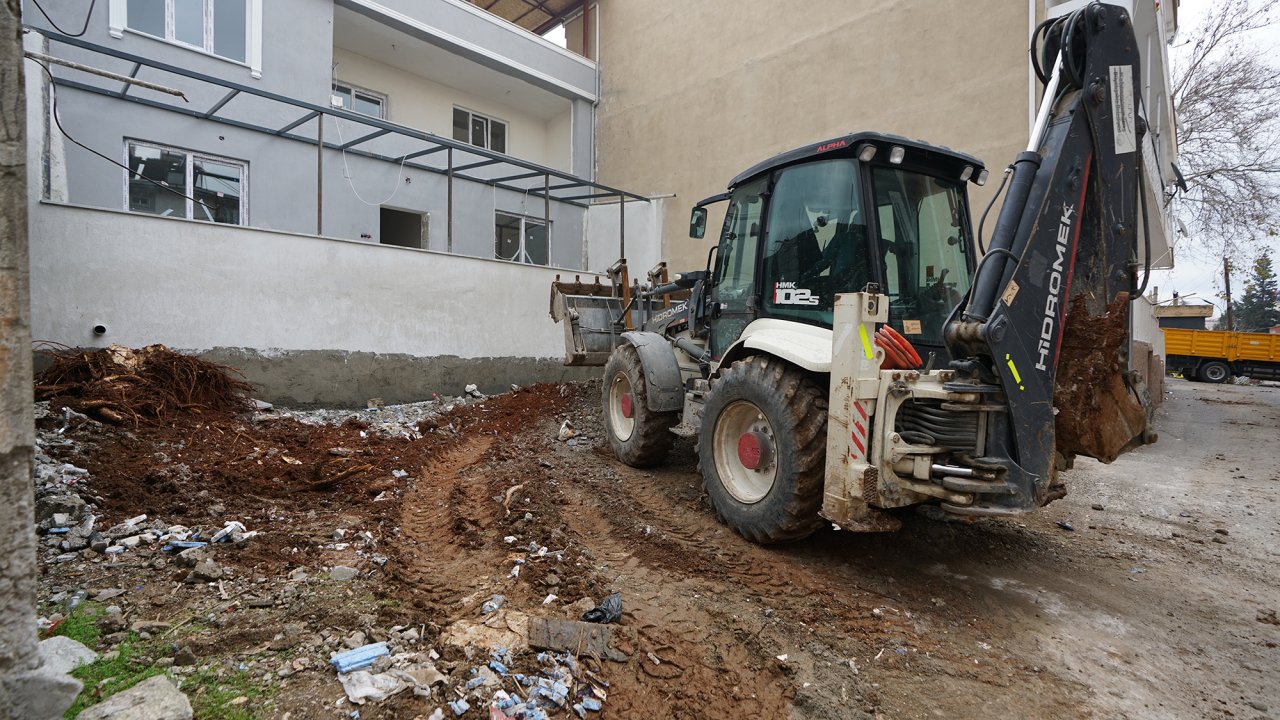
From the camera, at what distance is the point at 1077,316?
3.37m

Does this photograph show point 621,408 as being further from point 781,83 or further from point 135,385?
point 781,83

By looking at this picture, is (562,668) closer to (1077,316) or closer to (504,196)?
(1077,316)

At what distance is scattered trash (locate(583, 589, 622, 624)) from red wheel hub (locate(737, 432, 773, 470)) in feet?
4.75

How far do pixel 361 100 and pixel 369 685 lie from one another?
13332 mm

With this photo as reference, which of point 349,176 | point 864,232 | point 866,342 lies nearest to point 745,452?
point 866,342

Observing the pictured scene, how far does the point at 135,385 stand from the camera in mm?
6188

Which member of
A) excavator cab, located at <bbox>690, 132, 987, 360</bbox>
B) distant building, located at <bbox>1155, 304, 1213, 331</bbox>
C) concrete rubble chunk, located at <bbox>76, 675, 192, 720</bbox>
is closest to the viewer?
concrete rubble chunk, located at <bbox>76, 675, 192, 720</bbox>

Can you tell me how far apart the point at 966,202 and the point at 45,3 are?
1173 centimetres

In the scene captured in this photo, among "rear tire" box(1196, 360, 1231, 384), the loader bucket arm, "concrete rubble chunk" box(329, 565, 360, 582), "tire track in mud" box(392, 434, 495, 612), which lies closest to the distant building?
"rear tire" box(1196, 360, 1231, 384)

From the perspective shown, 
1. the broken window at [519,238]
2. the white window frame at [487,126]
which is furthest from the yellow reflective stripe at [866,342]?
the white window frame at [487,126]

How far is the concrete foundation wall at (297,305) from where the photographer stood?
666cm

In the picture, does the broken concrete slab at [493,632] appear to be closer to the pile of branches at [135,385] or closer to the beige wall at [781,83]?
the pile of branches at [135,385]

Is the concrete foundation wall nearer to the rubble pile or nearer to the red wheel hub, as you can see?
the rubble pile

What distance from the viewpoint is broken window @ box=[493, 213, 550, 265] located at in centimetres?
1409
